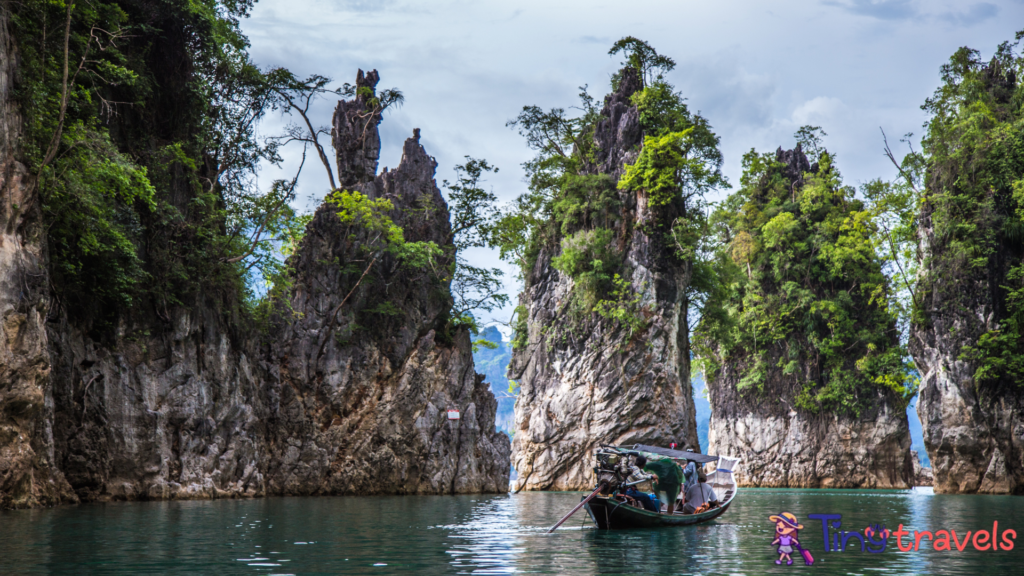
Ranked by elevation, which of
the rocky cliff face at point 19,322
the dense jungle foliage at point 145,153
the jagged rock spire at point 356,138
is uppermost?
the jagged rock spire at point 356,138

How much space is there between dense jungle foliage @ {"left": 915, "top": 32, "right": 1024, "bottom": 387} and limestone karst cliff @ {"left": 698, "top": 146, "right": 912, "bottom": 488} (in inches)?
360

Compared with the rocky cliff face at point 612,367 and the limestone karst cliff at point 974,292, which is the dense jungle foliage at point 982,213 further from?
the rocky cliff face at point 612,367

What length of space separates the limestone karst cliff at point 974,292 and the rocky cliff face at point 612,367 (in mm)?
12365

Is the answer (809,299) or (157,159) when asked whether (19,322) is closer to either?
(157,159)

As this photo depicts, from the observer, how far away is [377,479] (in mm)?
30734

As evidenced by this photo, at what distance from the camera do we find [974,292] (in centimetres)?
3691

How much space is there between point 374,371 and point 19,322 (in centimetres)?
1697

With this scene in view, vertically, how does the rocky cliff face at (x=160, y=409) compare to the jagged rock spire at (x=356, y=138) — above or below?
below

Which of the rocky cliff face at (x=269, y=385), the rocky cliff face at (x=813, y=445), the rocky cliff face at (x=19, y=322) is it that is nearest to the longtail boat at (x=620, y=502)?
the rocky cliff face at (x=19, y=322)

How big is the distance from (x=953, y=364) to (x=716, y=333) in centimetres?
1242

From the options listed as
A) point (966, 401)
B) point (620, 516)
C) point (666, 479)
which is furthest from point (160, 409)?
point (966, 401)

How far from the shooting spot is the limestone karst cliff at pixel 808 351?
1917 inches

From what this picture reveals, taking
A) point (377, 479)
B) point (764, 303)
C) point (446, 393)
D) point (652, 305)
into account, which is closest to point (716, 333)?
point (652, 305)

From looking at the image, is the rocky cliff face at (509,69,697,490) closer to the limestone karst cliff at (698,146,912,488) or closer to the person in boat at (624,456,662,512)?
the limestone karst cliff at (698,146,912,488)
